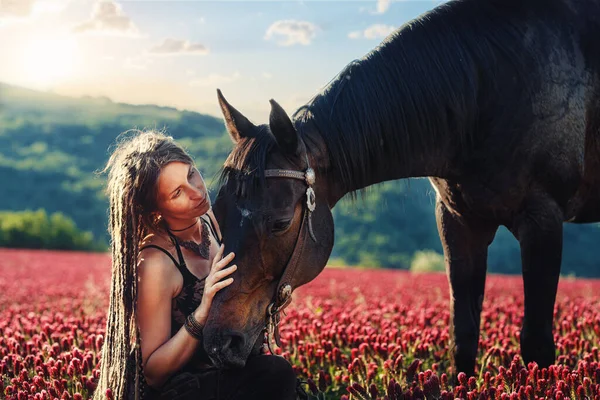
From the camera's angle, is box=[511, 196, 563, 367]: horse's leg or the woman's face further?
box=[511, 196, 563, 367]: horse's leg

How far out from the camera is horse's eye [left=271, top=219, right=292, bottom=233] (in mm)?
3406

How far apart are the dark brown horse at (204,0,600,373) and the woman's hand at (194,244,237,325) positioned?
213 millimetres

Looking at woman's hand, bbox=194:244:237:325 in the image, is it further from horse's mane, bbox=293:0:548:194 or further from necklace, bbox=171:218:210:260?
horse's mane, bbox=293:0:548:194

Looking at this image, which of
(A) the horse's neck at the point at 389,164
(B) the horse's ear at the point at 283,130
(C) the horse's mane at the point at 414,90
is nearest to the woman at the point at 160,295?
(B) the horse's ear at the point at 283,130

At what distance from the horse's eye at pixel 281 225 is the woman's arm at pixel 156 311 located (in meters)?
0.59

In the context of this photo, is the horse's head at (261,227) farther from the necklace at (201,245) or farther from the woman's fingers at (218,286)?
the necklace at (201,245)

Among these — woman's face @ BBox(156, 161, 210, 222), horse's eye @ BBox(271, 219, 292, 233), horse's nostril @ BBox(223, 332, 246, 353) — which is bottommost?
horse's nostril @ BBox(223, 332, 246, 353)

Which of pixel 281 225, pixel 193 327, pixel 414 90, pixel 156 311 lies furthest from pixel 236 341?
pixel 414 90

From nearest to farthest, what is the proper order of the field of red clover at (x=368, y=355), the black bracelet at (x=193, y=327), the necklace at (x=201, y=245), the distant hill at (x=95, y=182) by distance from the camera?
the black bracelet at (x=193, y=327)
the necklace at (x=201, y=245)
the field of red clover at (x=368, y=355)
the distant hill at (x=95, y=182)

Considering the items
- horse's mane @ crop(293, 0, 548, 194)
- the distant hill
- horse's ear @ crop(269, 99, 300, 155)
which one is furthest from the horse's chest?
the distant hill

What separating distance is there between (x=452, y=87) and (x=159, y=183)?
1.92 meters

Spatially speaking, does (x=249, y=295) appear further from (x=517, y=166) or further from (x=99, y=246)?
(x=99, y=246)

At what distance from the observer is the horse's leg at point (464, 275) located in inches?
192

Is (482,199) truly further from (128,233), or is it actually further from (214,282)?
(128,233)
